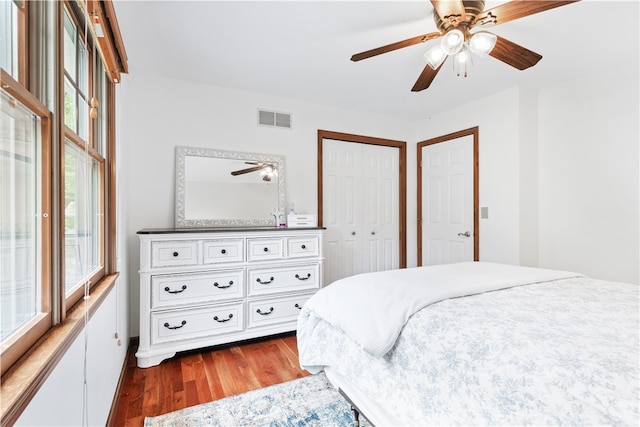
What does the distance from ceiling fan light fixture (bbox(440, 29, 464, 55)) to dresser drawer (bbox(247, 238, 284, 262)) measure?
194cm

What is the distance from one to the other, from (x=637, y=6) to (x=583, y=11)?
0.32 meters

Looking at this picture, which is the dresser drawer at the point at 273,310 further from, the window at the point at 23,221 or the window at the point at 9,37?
the window at the point at 9,37

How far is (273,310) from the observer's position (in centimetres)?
274

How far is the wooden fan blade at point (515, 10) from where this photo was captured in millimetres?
1388

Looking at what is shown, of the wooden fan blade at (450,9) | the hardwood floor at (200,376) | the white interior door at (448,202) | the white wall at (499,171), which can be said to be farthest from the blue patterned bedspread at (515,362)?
the white interior door at (448,202)

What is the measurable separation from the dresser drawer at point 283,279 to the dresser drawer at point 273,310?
0.09 m

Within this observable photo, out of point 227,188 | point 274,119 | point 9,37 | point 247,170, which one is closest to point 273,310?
point 227,188

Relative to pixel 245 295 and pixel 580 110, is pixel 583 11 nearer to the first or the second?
pixel 580 110

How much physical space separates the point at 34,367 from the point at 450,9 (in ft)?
7.06

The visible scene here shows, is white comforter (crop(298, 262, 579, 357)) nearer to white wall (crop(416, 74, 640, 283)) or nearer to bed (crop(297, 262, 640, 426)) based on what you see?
bed (crop(297, 262, 640, 426))

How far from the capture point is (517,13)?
4.95 ft

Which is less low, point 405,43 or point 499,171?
point 405,43

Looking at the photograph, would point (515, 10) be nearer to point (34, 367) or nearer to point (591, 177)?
point (591, 177)

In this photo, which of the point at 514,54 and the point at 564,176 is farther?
the point at 564,176
